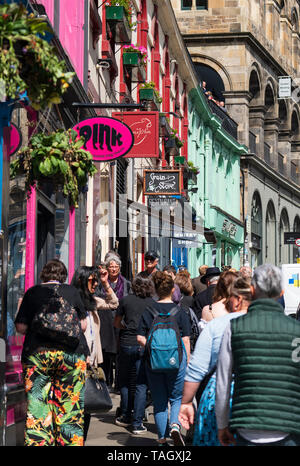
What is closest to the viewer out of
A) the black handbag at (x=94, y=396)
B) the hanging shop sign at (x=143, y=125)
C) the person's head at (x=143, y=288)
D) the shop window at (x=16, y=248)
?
the black handbag at (x=94, y=396)

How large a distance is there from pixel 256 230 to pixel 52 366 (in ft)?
131

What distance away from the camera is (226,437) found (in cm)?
540

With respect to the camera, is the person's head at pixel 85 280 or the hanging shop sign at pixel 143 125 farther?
the hanging shop sign at pixel 143 125

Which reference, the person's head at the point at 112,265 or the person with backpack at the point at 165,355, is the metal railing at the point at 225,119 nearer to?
the person's head at the point at 112,265

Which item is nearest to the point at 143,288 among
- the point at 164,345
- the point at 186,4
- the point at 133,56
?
the point at 164,345

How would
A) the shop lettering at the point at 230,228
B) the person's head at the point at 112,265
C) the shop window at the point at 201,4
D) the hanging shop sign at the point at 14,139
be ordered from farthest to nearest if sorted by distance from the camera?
the shop window at the point at 201,4 < the shop lettering at the point at 230,228 < the person's head at the point at 112,265 < the hanging shop sign at the point at 14,139

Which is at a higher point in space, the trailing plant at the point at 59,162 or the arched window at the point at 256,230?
the arched window at the point at 256,230

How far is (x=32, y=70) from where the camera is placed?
5.65 m

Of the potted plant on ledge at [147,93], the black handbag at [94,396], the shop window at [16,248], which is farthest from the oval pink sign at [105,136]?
the potted plant on ledge at [147,93]

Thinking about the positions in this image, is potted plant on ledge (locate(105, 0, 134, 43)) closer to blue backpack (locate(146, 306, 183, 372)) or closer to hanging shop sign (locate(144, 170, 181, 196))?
hanging shop sign (locate(144, 170, 181, 196))

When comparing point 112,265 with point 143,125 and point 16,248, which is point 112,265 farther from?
point 143,125

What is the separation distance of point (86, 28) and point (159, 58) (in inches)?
496

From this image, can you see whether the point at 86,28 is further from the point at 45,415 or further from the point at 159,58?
the point at 159,58

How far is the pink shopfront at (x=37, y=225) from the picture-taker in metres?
9.23
